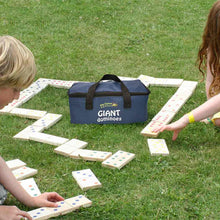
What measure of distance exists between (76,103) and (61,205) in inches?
66.9

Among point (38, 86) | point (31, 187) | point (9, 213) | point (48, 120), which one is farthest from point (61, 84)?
point (9, 213)

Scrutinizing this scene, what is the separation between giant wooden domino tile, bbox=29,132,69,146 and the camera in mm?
4078

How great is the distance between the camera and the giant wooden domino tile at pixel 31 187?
3234 mm

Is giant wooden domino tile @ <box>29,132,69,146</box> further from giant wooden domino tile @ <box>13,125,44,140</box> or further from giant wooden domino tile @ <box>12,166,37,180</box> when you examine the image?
giant wooden domino tile @ <box>12,166,37,180</box>

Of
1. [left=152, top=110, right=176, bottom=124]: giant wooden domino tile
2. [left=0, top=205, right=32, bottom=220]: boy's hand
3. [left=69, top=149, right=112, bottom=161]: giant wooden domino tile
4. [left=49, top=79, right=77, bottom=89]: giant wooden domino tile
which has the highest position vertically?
[left=0, top=205, right=32, bottom=220]: boy's hand

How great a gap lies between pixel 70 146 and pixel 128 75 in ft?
7.67

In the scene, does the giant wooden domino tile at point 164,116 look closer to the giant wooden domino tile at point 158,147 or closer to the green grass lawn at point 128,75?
the green grass lawn at point 128,75

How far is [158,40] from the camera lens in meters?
7.65

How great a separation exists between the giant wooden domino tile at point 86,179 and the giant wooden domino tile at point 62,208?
178 mm

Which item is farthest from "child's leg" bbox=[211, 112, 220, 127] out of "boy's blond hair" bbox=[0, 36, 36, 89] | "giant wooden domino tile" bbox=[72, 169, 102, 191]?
"boy's blond hair" bbox=[0, 36, 36, 89]

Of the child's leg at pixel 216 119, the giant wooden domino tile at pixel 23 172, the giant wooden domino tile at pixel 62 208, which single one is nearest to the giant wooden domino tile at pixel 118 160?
the giant wooden domino tile at pixel 62 208

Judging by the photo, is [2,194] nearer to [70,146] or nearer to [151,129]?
[70,146]

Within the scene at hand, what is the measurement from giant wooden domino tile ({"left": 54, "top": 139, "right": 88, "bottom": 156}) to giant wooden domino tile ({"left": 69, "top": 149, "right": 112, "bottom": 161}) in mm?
61

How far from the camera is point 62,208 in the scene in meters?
2.95
